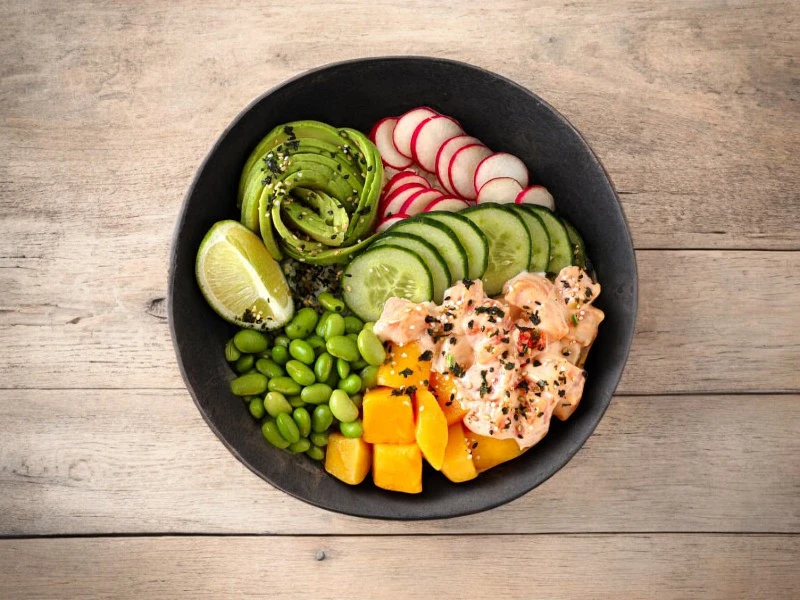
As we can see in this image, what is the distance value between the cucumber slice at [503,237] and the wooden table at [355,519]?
69 centimetres

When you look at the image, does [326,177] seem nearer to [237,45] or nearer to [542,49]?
[237,45]

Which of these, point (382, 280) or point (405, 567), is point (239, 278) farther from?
point (405, 567)

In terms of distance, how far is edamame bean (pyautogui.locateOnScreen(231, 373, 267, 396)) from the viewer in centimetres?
242

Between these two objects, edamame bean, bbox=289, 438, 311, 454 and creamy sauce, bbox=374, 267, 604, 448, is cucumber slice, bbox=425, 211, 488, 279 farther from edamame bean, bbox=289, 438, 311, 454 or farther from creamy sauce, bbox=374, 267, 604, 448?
edamame bean, bbox=289, 438, 311, 454

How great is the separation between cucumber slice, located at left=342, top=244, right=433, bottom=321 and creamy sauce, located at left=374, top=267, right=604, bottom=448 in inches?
2.8

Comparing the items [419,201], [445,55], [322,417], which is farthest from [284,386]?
[445,55]

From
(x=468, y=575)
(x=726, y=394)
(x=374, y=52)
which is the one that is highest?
(x=374, y=52)

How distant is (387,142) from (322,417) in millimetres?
1134

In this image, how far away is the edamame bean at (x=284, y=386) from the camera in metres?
2.42

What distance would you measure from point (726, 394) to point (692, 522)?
0.58 meters

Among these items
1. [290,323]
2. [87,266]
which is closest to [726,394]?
[290,323]

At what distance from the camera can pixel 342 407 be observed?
7.66ft

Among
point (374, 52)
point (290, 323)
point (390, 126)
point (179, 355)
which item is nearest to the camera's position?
point (179, 355)

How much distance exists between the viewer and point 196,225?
2.37 meters
